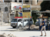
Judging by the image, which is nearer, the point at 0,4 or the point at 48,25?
the point at 48,25

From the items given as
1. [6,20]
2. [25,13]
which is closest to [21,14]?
[25,13]

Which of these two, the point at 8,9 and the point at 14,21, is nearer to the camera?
the point at 14,21

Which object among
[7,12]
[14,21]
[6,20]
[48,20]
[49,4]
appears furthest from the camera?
[7,12]

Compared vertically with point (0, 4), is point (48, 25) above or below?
below

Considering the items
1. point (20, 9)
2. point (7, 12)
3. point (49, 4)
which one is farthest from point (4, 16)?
point (20, 9)

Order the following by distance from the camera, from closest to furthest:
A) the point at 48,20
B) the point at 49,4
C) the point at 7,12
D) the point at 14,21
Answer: the point at 48,20 → the point at 14,21 → the point at 49,4 → the point at 7,12

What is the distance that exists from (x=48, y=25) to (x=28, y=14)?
9.49 feet

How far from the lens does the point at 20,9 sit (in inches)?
605

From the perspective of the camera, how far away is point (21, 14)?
15.0 meters

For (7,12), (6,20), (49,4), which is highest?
(49,4)

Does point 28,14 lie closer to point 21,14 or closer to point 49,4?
point 21,14

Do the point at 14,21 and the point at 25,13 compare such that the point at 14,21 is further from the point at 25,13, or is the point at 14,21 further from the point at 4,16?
the point at 4,16

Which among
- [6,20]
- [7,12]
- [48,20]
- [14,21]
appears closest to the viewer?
[48,20]

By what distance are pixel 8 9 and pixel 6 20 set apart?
167 inches
